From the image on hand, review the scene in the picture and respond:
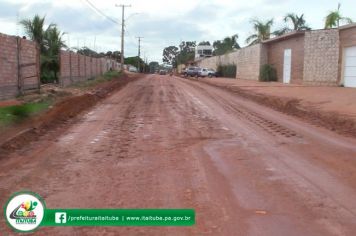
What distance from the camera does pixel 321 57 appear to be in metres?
34.8

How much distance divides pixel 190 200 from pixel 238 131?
7092mm

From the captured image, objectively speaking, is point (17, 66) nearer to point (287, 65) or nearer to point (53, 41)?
point (53, 41)

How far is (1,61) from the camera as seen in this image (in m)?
19.8

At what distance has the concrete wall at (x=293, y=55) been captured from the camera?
39250mm

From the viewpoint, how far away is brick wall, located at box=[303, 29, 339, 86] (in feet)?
108

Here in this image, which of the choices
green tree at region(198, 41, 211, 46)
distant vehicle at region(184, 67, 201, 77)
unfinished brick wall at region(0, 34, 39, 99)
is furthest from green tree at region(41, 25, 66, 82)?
green tree at region(198, 41, 211, 46)

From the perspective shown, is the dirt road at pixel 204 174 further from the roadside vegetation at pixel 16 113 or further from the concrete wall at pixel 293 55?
the concrete wall at pixel 293 55

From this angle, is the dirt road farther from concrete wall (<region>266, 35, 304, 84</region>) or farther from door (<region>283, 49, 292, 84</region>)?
door (<region>283, 49, 292, 84</region>)

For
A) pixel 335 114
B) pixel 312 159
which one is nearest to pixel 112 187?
pixel 312 159

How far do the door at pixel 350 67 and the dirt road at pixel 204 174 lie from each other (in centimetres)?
1729

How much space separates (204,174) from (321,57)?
92.6ft

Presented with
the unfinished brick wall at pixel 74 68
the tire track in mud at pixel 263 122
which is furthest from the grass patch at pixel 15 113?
the unfinished brick wall at pixel 74 68

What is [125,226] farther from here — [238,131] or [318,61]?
[318,61]

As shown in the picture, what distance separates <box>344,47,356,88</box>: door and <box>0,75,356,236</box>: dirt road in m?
17.3
